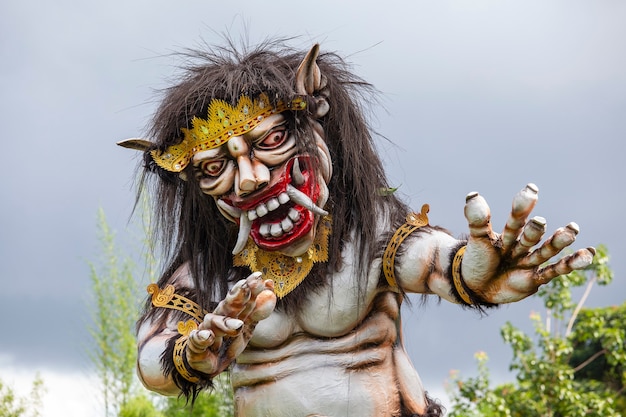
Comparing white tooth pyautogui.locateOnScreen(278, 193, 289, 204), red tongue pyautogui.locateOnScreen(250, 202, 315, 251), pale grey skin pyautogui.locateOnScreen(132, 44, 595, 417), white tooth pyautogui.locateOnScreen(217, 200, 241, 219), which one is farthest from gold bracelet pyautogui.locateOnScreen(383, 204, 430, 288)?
white tooth pyautogui.locateOnScreen(217, 200, 241, 219)

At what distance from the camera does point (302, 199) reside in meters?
3.11

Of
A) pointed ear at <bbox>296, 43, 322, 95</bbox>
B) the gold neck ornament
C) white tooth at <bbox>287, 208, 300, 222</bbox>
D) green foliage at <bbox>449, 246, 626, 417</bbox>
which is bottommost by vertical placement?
green foliage at <bbox>449, 246, 626, 417</bbox>

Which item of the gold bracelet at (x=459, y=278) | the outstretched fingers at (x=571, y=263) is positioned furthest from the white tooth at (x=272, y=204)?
the outstretched fingers at (x=571, y=263)

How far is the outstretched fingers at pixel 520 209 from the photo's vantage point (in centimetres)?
274

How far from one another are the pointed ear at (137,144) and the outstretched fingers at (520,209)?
1.19 metres

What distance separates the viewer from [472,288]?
3.00 m

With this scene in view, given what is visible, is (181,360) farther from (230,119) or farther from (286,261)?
(230,119)

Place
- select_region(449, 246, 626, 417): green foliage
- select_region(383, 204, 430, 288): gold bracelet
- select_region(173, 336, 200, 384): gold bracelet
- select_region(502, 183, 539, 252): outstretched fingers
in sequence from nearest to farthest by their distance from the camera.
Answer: select_region(502, 183, 539, 252): outstretched fingers < select_region(173, 336, 200, 384): gold bracelet < select_region(383, 204, 430, 288): gold bracelet < select_region(449, 246, 626, 417): green foliage

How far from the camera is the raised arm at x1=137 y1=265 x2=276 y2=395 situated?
2816 mm

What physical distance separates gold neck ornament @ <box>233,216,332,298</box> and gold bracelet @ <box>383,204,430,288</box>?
19 centimetres

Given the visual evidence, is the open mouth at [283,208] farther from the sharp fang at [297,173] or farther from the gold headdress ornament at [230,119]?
the gold headdress ornament at [230,119]

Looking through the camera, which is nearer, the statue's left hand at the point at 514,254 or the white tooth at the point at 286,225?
the statue's left hand at the point at 514,254

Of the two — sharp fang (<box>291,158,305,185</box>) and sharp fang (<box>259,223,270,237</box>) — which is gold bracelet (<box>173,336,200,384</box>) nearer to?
sharp fang (<box>259,223,270,237</box>)

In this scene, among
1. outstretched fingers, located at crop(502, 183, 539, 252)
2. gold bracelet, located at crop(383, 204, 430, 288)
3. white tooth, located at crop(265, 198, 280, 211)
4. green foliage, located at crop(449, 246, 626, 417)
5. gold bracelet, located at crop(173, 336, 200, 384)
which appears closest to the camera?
outstretched fingers, located at crop(502, 183, 539, 252)
